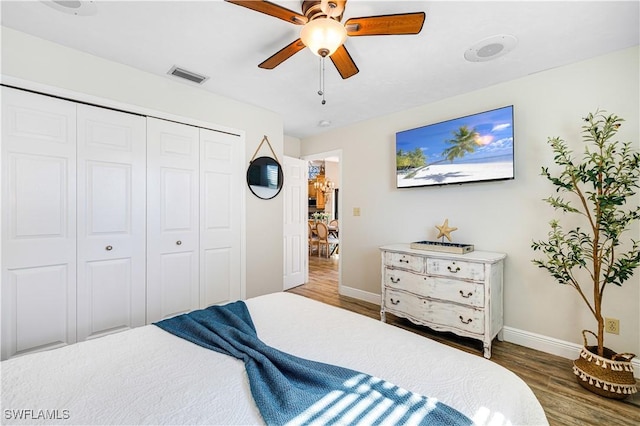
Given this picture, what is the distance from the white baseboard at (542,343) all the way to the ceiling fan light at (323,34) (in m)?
2.91

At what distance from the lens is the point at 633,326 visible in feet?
6.92

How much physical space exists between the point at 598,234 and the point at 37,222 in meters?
4.10

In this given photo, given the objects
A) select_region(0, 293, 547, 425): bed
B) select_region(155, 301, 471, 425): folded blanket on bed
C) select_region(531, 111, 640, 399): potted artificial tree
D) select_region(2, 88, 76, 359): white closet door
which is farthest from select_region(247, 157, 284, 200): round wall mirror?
select_region(531, 111, 640, 399): potted artificial tree

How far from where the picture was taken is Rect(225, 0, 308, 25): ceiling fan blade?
1409mm

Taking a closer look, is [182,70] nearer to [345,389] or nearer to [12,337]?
[12,337]

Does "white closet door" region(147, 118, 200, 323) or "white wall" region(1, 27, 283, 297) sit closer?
"white wall" region(1, 27, 283, 297)

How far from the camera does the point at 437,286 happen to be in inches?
103

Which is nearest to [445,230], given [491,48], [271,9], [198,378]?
[491,48]

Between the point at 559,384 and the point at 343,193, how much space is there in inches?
116

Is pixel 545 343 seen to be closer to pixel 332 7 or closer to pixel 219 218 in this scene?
pixel 332 7

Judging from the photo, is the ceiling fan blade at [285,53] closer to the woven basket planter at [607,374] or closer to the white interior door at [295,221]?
the white interior door at [295,221]

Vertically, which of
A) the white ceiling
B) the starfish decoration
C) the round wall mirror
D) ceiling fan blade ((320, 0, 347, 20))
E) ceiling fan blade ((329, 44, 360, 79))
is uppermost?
the white ceiling

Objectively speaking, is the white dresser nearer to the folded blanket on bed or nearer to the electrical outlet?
the electrical outlet

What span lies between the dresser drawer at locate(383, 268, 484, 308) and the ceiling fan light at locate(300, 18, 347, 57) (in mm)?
2151
